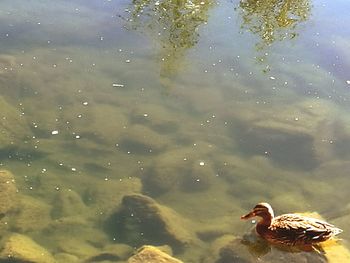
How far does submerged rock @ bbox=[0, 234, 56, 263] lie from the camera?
525 centimetres

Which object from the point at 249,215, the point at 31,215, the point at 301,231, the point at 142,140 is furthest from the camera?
the point at 142,140

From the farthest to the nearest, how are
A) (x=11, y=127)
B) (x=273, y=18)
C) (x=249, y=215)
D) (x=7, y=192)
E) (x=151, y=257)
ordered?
(x=273, y=18) < (x=11, y=127) < (x=7, y=192) < (x=249, y=215) < (x=151, y=257)

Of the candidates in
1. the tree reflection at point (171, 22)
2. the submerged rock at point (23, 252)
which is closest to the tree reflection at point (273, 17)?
the tree reflection at point (171, 22)

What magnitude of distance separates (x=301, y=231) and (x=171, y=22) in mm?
6110

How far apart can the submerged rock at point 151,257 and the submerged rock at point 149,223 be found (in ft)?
1.63

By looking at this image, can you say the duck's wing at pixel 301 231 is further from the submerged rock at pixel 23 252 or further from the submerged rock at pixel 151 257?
the submerged rock at pixel 23 252

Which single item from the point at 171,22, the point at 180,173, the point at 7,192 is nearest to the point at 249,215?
the point at 180,173

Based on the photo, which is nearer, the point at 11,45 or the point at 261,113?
the point at 261,113

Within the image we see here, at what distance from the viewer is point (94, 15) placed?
33.8 ft

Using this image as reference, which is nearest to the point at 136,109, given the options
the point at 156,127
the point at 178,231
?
the point at 156,127

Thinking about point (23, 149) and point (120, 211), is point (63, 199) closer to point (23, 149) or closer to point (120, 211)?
point (120, 211)

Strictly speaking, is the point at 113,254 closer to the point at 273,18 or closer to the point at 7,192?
the point at 7,192

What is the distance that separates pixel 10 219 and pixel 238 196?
2704 mm

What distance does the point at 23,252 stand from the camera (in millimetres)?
5270
